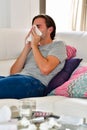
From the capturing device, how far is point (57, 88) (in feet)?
7.11

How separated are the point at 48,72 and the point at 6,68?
591 millimetres

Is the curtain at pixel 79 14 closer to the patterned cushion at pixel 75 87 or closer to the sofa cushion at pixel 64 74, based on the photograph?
the sofa cushion at pixel 64 74

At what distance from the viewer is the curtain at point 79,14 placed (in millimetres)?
4164

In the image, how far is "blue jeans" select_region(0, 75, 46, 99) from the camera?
2.03 meters

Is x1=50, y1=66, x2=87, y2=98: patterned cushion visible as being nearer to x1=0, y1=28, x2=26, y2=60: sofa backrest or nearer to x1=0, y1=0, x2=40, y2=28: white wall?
x1=0, y1=28, x2=26, y2=60: sofa backrest

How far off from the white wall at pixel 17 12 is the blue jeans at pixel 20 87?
3.97 ft

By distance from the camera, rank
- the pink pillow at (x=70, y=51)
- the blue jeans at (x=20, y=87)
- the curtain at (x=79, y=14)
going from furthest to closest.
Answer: the curtain at (x=79, y=14)
the pink pillow at (x=70, y=51)
the blue jeans at (x=20, y=87)

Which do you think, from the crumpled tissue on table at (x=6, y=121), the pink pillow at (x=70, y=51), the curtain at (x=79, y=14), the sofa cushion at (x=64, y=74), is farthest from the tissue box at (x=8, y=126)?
the curtain at (x=79, y=14)

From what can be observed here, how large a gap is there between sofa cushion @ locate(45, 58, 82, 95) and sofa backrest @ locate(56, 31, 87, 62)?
21 cm

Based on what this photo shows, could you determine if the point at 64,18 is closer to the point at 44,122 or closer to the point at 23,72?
the point at 23,72

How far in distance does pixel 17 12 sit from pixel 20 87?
4.66ft

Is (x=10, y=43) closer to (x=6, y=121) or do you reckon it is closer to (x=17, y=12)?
(x=17, y=12)

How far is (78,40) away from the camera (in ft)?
8.76

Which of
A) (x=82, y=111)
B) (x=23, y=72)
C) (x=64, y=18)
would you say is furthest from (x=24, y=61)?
(x=64, y=18)
